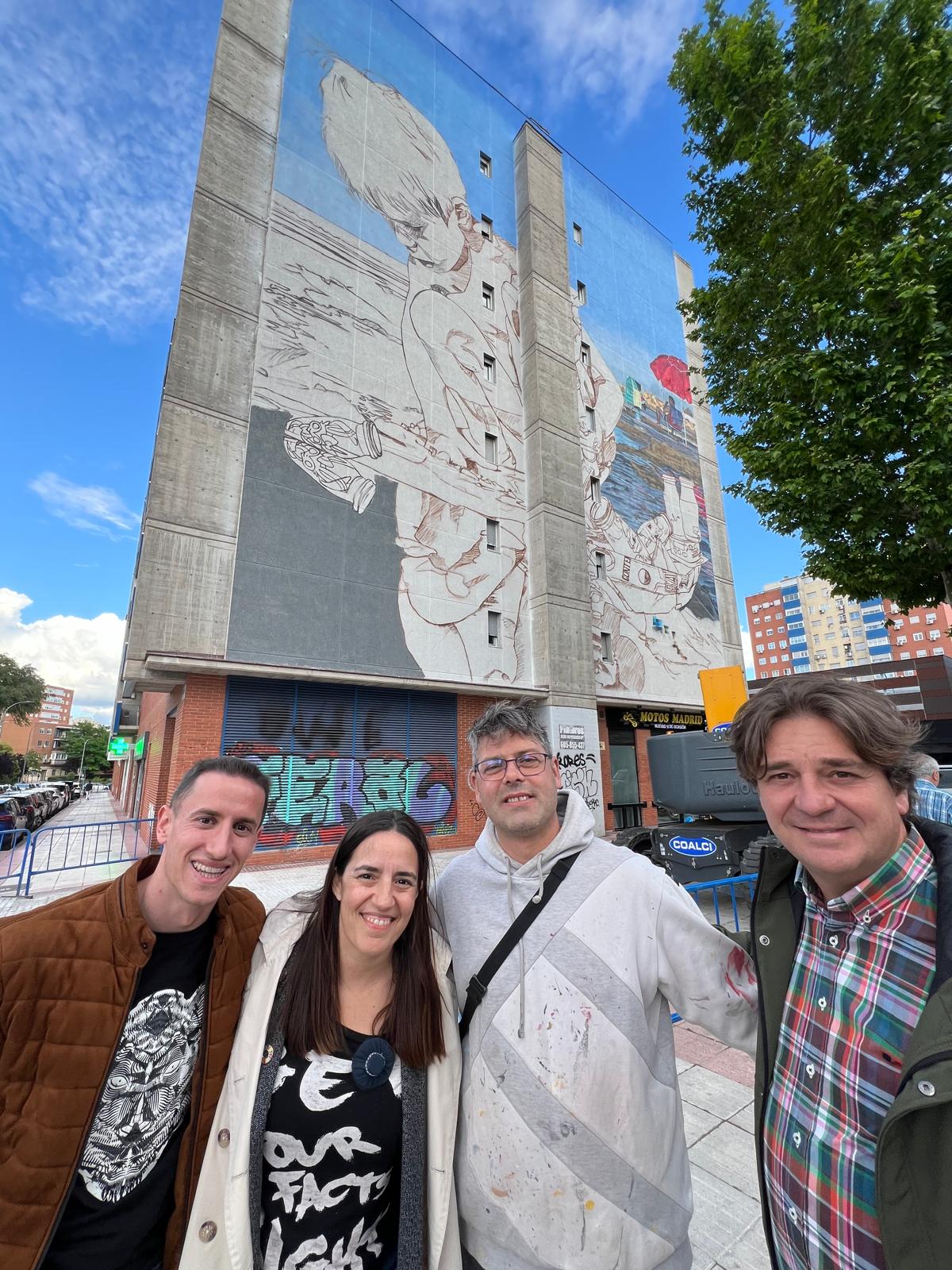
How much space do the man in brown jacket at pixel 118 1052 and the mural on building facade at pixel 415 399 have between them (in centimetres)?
1097

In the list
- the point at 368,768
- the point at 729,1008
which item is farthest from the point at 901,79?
the point at 368,768

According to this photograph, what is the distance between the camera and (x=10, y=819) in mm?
13617

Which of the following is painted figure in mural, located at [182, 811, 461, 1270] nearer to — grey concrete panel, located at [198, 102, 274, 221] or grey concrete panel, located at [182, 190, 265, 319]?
grey concrete panel, located at [182, 190, 265, 319]

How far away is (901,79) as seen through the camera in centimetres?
725

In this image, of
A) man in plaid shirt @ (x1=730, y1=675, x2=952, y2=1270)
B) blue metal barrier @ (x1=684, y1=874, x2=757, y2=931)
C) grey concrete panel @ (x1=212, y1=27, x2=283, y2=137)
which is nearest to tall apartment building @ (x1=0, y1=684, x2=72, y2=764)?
grey concrete panel @ (x1=212, y1=27, x2=283, y2=137)

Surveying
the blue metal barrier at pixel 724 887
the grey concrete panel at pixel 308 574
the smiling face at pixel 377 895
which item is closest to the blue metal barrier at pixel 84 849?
the grey concrete panel at pixel 308 574

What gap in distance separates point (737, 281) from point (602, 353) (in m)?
12.8

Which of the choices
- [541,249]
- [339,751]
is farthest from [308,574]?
[541,249]

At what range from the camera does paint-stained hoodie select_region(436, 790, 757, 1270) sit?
158 centimetres

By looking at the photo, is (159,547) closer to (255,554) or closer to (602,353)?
(255,554)

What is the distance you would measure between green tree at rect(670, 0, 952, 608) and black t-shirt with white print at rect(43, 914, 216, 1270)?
9275 millimetres

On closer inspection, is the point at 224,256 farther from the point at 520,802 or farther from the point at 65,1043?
the point at 65,1043

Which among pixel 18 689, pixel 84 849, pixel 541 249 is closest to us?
pixel 84 849

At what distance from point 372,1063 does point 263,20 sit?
23211mm
